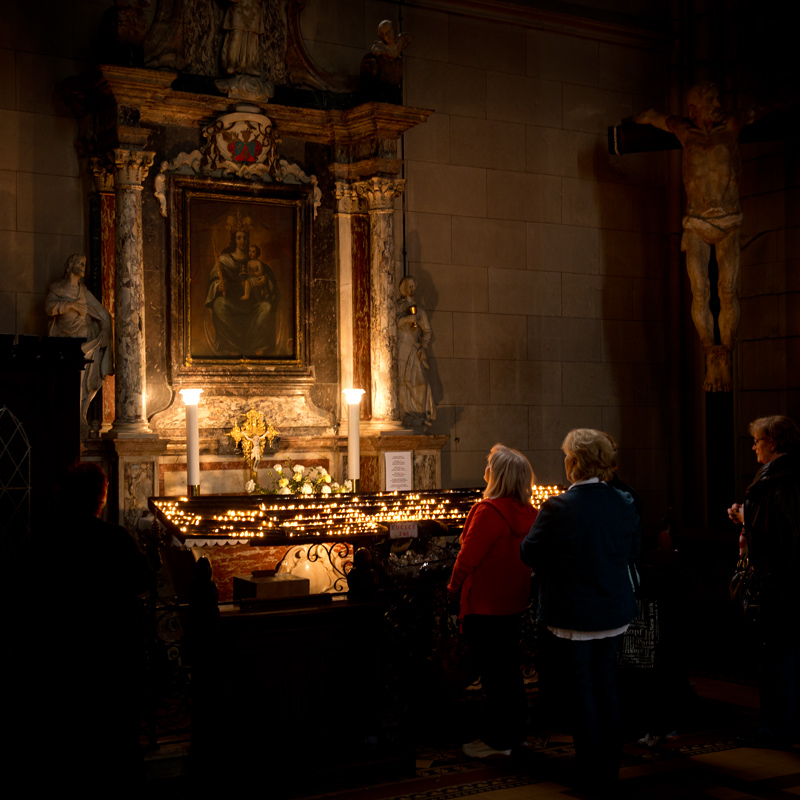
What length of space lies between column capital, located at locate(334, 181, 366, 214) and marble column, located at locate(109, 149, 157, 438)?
161 cm

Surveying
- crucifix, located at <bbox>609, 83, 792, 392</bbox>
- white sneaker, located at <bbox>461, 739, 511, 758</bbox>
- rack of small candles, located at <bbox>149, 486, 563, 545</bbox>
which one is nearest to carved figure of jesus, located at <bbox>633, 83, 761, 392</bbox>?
crucifix, located at <bbox>609, 83, 792, 392</bbox>

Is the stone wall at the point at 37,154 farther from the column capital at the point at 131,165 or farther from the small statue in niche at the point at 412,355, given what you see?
the small statue in niche at the point at 412,355

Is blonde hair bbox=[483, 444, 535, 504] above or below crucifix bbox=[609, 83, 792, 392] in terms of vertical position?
below

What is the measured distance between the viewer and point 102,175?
7.83m

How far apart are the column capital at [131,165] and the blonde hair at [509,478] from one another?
13.6ft

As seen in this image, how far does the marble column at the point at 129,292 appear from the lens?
25.0ft

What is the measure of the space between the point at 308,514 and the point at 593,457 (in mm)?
2290

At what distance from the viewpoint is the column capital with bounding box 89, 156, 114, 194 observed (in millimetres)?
7793

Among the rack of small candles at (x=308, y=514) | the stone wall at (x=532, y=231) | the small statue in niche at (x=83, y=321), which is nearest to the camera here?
the rack of small candles at (x=308, y=514)

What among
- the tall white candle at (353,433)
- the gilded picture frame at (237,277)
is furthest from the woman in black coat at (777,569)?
the gilded picture frame at (237,277)

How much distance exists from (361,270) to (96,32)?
105 inches

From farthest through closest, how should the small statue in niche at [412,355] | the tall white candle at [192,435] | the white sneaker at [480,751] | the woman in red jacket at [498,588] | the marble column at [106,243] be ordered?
the small statue in niche at [412,355], the marble column at [106,243], the tall white candle at [192,435], the white sneaker at [480,751], the woman in red jacket at [498,588]

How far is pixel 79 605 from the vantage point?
359cm

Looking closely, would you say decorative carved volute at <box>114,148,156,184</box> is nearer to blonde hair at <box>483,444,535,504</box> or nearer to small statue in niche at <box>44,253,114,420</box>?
small statue in niche at <box>44,253,114,420</box>
